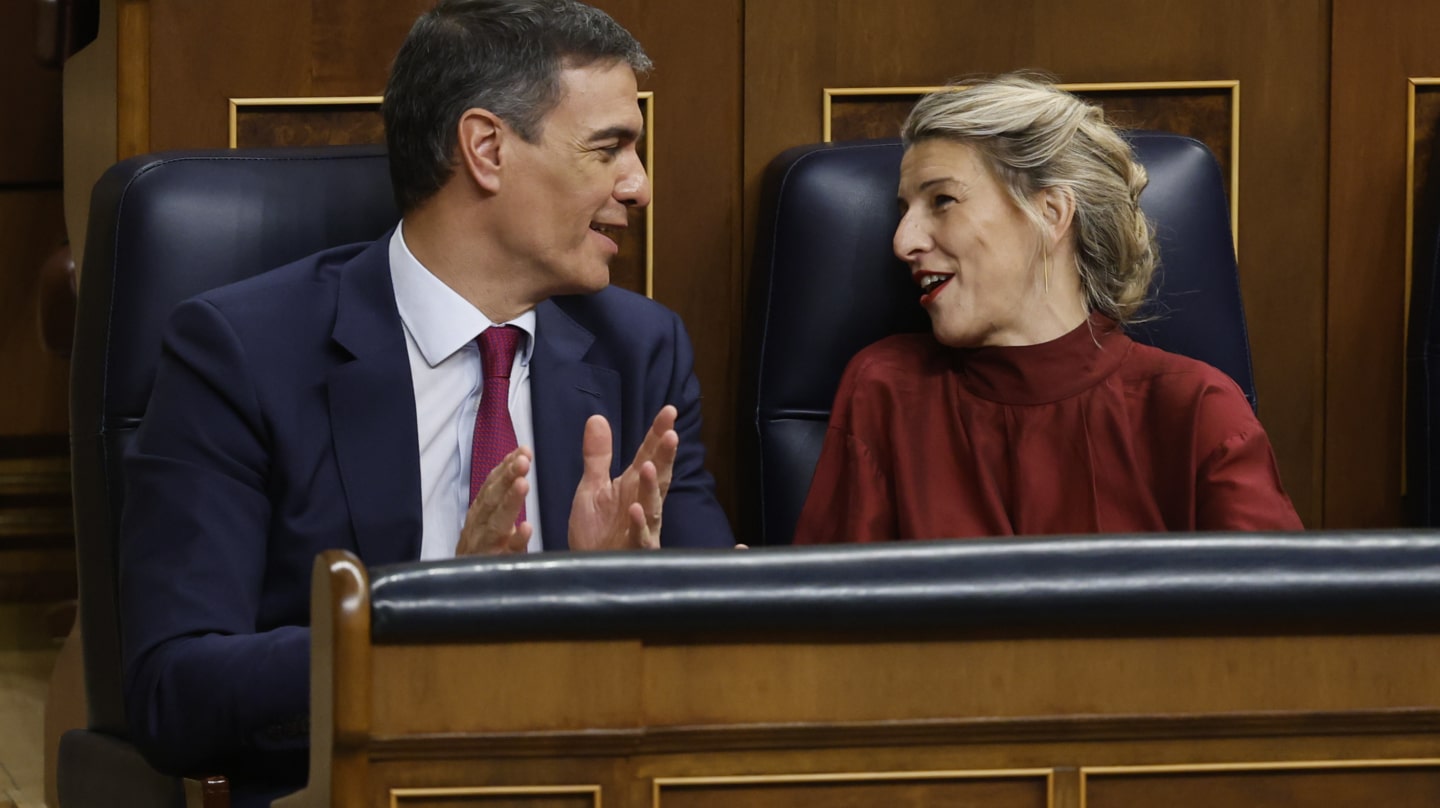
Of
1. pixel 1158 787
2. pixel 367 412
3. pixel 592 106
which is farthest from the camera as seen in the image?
pixel 592 106

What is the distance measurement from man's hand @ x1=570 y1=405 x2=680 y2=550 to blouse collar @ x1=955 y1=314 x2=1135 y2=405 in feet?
1.62

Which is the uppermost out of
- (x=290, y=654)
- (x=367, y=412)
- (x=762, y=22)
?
(x=762, y=22)

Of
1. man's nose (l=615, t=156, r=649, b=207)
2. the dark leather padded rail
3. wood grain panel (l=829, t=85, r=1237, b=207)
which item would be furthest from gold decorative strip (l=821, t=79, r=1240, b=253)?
the dark leather padded rail

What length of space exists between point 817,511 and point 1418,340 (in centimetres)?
76

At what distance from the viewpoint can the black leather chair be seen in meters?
1.57

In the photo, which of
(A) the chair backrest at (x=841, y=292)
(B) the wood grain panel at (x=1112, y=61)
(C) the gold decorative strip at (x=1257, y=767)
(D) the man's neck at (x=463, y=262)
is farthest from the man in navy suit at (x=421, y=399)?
(C) the gold decorative strip at (x=1257, y=767)

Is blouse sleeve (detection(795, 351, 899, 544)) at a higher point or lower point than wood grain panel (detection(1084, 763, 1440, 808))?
higher

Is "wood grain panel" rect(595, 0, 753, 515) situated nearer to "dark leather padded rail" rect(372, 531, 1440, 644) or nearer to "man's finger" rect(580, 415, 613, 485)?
"man's finger" rect(580, 415, 613, 485)

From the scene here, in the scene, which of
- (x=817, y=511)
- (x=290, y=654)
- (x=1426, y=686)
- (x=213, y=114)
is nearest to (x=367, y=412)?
(x=290, y=654)

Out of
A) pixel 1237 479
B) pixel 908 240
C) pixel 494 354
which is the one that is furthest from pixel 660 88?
pixel 1237 479

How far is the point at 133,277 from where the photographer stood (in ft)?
5.19

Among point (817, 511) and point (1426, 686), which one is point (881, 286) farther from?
point (1426, 686)

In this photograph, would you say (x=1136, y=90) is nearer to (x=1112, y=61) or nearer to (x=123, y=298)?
(x=1112, y=61)

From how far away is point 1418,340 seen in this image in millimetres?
1992
